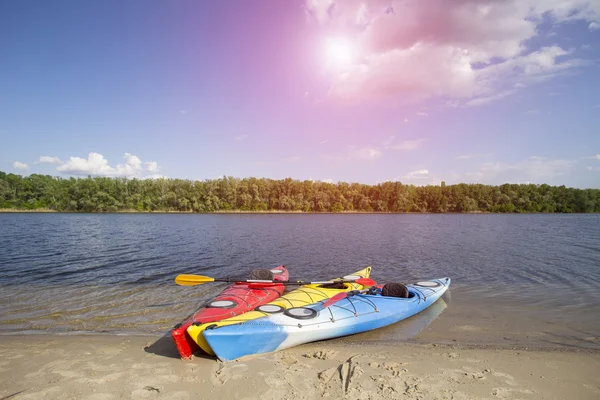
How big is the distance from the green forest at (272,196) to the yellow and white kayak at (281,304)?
2799 inches

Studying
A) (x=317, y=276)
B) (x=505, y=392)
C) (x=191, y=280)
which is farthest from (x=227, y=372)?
(x=317, y=276)

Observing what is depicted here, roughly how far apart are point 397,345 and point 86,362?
5.94 m

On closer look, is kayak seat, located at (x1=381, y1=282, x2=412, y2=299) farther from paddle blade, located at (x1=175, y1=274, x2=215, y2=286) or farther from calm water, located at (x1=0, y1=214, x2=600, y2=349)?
paddle blade, located at (x1=175, y1=274, x2=215, y2=286)

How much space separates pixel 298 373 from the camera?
537 cm

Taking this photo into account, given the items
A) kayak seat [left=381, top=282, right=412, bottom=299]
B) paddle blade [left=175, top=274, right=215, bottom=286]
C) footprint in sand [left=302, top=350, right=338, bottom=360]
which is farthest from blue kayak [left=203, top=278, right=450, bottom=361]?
paddle blade [left=175, top=274, right=215, bottom=286]

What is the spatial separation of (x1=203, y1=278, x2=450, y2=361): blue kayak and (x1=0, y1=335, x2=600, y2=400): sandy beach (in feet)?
0.76

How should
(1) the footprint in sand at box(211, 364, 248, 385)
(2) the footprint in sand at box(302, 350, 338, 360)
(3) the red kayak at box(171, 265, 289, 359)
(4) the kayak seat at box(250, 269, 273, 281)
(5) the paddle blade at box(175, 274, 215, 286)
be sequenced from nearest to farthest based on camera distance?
(1) the footprint in sand at box(211, 364, 248, 385) → (3) the red kayak at box(171, 265, 289, 359) → (2) the footprint in sand at box(302, 350, 338, 360) → (5) the paddle blade at box(175, 274, 215, 286) → (4) the kayak seat at box(250, 269, 273, 281)

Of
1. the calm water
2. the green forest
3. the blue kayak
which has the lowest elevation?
the calm water

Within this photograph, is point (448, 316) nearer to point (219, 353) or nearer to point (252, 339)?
point (252, 339)

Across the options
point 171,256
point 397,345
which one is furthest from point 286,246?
point 397,345

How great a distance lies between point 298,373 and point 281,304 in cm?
241

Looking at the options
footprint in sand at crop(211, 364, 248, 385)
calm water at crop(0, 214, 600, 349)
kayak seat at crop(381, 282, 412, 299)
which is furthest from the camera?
kayak seat at crop(381, 282, 412, 299)

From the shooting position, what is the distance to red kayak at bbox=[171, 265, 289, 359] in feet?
19.0

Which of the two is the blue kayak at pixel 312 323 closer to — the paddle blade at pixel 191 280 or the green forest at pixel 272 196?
the paddle blade at pixel 191 280
